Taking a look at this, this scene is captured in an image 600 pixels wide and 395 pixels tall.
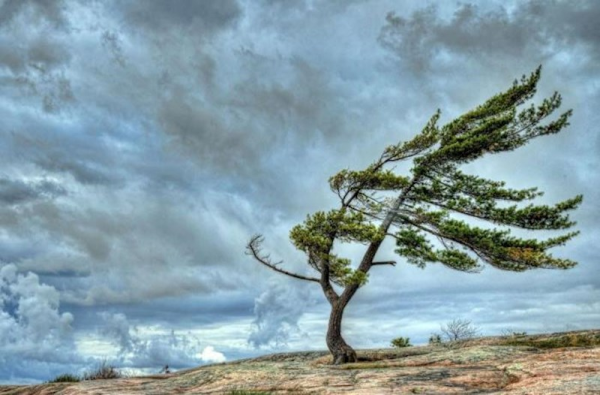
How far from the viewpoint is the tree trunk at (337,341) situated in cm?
2462

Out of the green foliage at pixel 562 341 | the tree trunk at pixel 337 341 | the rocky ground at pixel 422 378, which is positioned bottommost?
the rocky ground at pixel 422 378

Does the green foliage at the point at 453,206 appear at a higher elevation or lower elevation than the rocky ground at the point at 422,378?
higher

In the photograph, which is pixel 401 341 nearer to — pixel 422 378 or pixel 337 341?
pixel 337 341

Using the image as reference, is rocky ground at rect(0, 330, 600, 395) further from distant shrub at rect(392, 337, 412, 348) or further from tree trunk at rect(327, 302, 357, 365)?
distant shrub at rect(392, 337, 412, 348)

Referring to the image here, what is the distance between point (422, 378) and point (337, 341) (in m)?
10.0

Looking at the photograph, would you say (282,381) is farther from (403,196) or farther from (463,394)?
(403,196)

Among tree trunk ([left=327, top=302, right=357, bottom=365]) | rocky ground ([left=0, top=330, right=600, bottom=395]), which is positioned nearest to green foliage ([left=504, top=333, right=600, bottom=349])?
rocky ground ([left=0, top=330, right=600, bottom=395])

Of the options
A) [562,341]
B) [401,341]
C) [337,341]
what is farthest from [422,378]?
[401,341]

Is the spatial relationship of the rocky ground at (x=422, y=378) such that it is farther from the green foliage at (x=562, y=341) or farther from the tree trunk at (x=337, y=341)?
the tree trunk at (x=337, y=341)

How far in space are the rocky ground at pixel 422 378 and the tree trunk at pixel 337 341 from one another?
4450 millimetres

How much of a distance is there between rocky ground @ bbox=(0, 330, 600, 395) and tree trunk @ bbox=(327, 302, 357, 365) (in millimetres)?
4450

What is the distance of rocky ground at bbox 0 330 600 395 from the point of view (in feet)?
43.8

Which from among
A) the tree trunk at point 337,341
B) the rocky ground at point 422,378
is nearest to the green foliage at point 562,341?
the rocky ground at point 422,378

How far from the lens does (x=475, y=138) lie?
26.1m
